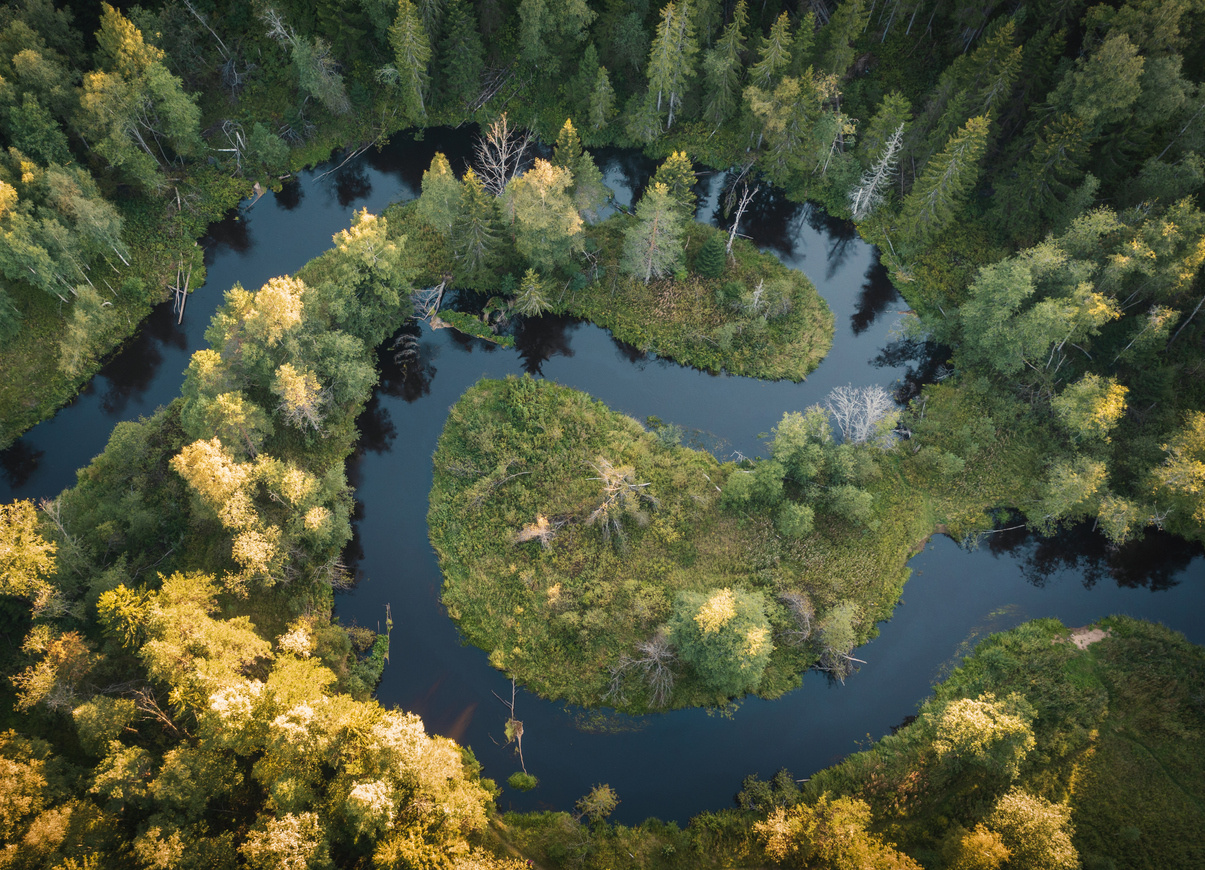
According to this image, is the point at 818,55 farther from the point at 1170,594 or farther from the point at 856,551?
the point at 1170,594

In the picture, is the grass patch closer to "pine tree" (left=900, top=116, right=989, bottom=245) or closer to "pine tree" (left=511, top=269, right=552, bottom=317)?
"pine tree" (left=511, top=269, right=552, bottom=317)

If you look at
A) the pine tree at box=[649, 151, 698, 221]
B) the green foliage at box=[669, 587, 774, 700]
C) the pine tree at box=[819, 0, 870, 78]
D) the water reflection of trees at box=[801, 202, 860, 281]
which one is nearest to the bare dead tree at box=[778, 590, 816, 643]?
the green foliage at box=[669, 587, 774, 700]

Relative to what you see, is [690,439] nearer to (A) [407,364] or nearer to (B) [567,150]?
(A) [407,364]

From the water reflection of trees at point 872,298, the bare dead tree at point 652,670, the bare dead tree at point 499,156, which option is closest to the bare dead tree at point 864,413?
the water reflection of trees at point 872,298

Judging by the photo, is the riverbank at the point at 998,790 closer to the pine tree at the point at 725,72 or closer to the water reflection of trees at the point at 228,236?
the pine tree at the point at 725,72

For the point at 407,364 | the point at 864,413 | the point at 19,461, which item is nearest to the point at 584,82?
the point at 407,364

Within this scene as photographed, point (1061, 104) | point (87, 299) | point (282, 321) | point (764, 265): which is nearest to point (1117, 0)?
point (1061, 104)
